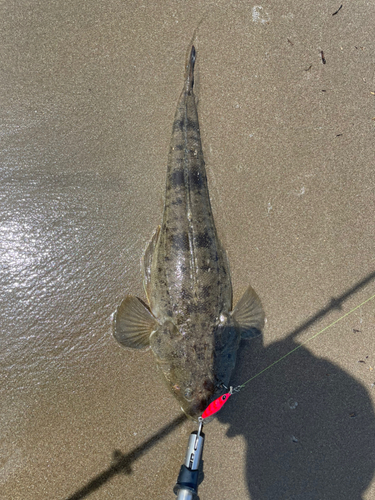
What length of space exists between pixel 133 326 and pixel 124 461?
5.07 ft

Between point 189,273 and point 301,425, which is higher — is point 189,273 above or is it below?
above

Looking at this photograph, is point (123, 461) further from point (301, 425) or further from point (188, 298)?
point (301, 425)

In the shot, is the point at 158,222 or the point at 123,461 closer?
the point at 123,461

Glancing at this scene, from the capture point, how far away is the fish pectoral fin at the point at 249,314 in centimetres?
364

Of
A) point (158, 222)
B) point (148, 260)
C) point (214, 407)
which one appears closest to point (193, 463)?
point (214, 407)

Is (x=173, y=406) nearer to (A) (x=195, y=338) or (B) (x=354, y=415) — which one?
(A) (x=195, y=338)

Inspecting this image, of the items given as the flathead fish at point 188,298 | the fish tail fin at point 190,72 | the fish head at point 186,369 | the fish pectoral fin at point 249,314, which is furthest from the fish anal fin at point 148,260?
the fish tail fin at point 190,72

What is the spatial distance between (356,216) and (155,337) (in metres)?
3.14

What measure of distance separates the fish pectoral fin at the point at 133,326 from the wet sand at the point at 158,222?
14 centimetres

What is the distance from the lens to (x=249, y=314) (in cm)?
369

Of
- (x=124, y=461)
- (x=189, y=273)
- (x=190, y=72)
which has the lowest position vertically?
(x=124, y=461)

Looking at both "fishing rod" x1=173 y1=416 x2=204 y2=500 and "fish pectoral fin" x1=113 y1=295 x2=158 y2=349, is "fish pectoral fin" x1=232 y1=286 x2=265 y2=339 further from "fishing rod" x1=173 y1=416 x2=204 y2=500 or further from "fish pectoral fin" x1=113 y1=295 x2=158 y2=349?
"fishing rod" x1=173 y1=416 x2=204 y2=500

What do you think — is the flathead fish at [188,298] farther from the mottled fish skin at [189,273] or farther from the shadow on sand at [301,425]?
the shadow on sand at [301,425]

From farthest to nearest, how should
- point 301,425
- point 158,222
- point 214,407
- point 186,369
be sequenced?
point 158,222, point 301,425, point 186,369, point 214,407
